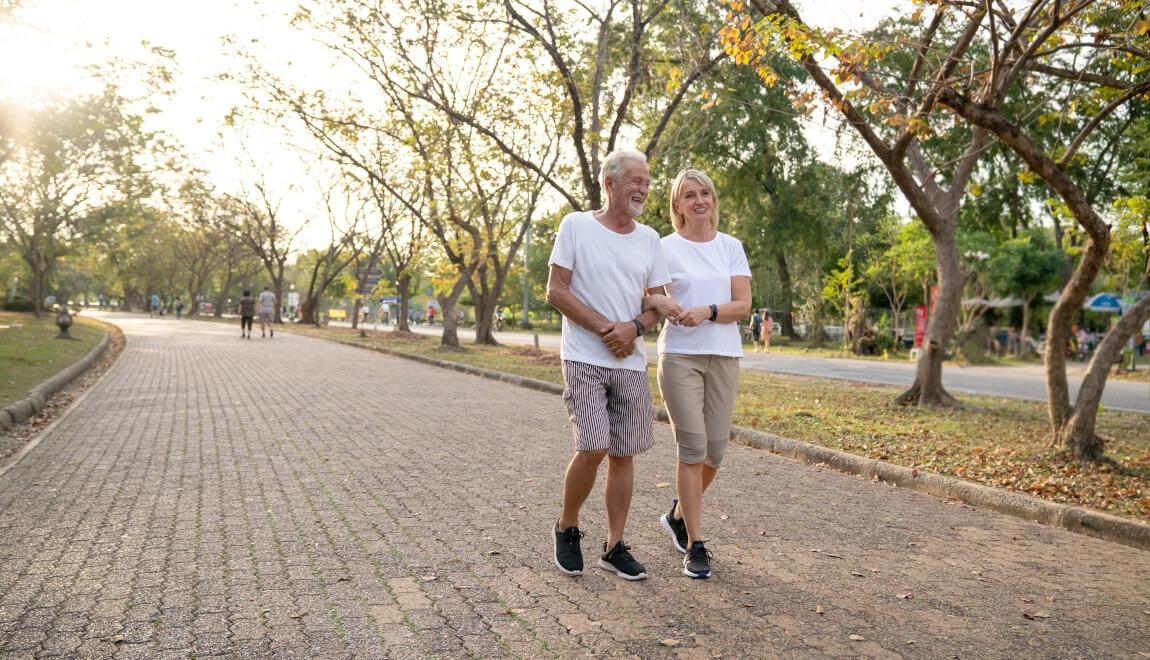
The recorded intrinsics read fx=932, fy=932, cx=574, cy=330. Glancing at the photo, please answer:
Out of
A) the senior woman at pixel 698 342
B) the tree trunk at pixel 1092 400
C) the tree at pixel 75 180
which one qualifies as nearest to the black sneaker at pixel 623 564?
the senior woman at pixel 698 342

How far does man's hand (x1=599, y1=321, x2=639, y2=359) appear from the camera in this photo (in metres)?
4.04

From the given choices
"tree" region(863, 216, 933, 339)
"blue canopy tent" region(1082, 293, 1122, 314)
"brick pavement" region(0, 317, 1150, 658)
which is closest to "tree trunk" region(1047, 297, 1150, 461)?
"brick pavement" region(0, 317, 1150, 658)

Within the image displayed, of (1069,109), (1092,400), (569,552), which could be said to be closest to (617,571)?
(569,552)

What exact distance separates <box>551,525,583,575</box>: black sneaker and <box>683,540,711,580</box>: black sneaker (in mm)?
499

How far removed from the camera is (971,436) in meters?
9.55

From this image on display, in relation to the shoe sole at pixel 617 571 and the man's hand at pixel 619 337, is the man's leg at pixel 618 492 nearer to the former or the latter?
the shoe sole at pixel 617 571

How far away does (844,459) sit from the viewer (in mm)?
7922

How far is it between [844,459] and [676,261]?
4.08 metres

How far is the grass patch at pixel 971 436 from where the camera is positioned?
684 centimetres

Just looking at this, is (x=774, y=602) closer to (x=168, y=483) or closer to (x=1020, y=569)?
(x=1020, y=569)

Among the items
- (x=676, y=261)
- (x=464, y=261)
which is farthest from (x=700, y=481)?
(x=464, y=261)

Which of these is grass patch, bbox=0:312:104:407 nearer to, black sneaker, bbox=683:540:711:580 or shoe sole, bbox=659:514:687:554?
shoe sole, bbox=659:514:687:554

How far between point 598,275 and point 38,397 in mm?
9540

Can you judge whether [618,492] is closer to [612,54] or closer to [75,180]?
[612,54]
